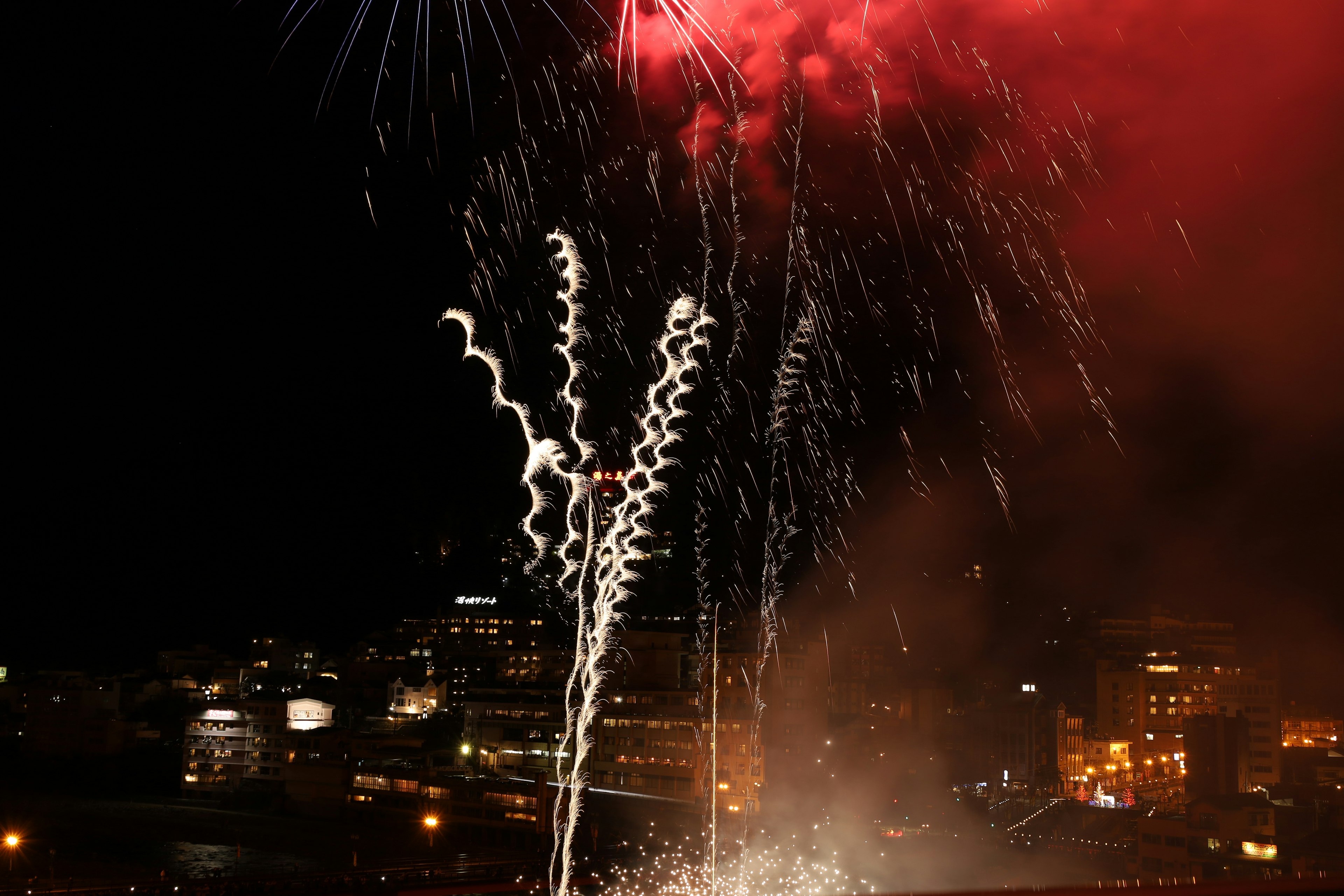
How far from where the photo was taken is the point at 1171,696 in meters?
24.0

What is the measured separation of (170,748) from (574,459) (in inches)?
653

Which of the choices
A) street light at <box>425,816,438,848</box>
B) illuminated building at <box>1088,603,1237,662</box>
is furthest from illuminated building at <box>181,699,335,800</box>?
illuminated building at <box>1088,603,1237,662</box>

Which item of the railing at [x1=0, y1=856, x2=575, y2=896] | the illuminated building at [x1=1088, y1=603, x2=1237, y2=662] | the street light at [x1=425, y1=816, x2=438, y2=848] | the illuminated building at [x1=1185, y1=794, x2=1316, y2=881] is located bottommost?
the street light at [x1=425, y1=816, x2=438, y2=848]

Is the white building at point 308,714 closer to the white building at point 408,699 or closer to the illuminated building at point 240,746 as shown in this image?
the illuminated building at point 240,746

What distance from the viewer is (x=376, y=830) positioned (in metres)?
16.7

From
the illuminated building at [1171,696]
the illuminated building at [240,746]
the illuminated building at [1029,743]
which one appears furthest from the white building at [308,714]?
the illuminated building at [1171,696]

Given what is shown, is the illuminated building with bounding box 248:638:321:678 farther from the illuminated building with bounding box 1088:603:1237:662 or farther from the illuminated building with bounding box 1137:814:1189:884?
the illuminated building with bounding box 1088:603:1237:662

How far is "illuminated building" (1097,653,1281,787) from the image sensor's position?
22.7 m

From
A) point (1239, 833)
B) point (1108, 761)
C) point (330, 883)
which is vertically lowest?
point (1108, 761)

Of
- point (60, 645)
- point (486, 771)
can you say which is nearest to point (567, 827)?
point (486, 771)

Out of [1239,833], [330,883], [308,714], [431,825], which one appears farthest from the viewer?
[308,714]

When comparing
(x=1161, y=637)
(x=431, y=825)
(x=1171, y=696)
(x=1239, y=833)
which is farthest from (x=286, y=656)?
(x=1161, y=637)

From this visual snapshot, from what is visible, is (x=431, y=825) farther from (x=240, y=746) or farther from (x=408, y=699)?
(x=408, y=699)

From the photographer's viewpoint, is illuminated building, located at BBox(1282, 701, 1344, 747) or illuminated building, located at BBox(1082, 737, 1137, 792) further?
illuminated building, located at BBox(1082, 737, 1137, 792)
